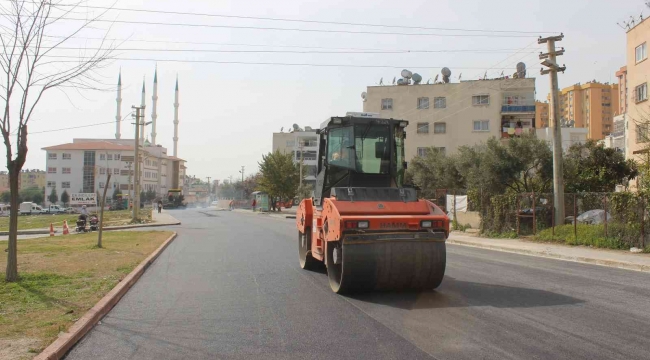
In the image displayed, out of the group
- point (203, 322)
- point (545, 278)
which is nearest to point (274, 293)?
point (203, 322)

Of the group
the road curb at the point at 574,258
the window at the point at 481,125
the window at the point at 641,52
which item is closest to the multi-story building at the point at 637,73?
the window at the point at 641,52

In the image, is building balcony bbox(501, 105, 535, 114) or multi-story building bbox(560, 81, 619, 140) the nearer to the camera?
building balcony bbox(501, 105, 535, 114)

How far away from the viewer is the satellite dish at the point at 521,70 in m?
54.8

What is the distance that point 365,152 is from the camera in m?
9.98

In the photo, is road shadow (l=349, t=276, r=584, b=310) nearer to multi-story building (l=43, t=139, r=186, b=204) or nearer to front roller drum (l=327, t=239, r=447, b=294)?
front roller drum (l=327, t=239, r=447, b=294)

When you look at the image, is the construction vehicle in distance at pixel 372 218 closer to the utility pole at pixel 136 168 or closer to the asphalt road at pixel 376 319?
the asphalt road at pixel 376 319

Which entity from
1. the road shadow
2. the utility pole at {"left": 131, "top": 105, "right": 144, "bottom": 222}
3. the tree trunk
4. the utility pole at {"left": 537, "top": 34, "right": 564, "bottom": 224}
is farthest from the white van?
the road shadow

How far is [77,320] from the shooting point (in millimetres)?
6789

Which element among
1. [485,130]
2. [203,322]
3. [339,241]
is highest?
[485,130]

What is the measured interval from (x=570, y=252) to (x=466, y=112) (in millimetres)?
41157

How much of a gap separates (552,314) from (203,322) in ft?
15.9

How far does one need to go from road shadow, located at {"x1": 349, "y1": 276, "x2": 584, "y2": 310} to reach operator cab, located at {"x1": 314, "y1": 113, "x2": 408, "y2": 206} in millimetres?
2088

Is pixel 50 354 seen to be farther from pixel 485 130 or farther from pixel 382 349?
pixel 485 130

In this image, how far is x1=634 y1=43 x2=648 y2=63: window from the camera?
100 ft
